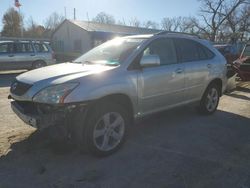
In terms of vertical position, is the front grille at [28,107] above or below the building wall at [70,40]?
below

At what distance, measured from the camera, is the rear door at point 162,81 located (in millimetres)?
4910

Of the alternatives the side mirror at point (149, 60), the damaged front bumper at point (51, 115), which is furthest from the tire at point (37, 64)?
the damaged front bumper at point (51, 115)

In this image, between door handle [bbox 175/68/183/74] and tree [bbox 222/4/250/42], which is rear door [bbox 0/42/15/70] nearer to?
door handle [bbox 175/68/183/74]

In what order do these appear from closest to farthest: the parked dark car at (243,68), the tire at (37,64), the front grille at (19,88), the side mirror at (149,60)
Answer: the front grille at (19,88) → the side mirror at (149,60) → the parked dark car at (243,68) → the tire at (37,64)

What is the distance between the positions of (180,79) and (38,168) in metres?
2.94

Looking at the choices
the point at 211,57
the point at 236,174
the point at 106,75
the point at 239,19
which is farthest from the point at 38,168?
the point at 239,19

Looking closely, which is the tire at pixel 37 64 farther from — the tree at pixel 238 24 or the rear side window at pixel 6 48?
the tree at pixel 238 24

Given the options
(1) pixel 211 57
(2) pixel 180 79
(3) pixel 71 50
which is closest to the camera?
(2) pixel 180 79

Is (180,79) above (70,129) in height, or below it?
above

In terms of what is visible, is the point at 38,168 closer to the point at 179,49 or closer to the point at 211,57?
the point at 179,49

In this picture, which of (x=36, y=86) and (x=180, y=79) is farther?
(x=180, y=79)

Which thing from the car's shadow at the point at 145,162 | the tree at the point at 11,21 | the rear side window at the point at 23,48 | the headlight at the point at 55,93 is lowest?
the car's shadow at the point at 145,162

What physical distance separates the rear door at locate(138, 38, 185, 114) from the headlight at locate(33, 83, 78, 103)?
1248 millimetres

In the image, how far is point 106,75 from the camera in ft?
14.2
